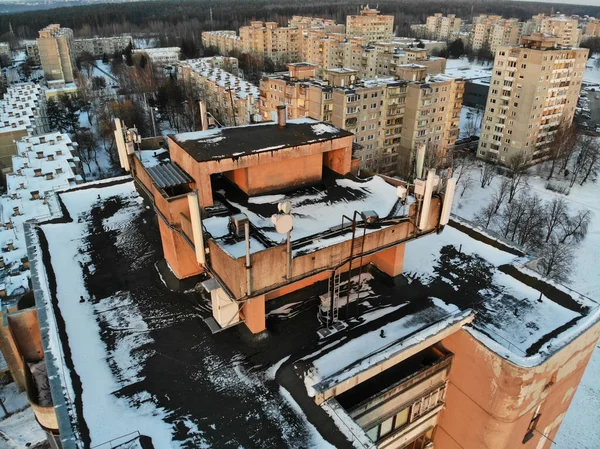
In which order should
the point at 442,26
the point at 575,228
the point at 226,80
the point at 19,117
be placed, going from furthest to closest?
the point at 442,26 → the point at 226,80 → the point at 19,117 → the point at 575,228

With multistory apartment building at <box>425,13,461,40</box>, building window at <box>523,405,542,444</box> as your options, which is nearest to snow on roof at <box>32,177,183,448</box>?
building window at <box>523,405,542,444</box>

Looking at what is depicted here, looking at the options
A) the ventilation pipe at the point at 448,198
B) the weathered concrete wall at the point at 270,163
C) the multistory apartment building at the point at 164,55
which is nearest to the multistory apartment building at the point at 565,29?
the multistory apartment building at the point at 164,55

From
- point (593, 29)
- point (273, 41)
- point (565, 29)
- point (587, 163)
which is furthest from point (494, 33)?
point (587, 163)

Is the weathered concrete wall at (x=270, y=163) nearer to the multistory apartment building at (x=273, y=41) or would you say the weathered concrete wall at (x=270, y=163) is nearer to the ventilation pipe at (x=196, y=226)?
the ventilation pipe at (x=196, y=226)

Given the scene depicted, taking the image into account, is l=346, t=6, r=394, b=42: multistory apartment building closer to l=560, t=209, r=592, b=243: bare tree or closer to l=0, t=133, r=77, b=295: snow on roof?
l=560, t=209, r=592, b=243: bare tree

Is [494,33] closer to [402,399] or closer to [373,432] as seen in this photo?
[402,399]

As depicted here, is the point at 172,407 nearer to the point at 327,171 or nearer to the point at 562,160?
the point at 327,171

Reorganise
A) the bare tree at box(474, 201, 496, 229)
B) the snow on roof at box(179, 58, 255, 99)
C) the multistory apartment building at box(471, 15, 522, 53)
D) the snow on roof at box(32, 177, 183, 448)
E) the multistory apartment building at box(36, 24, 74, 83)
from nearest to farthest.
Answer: the snow on roof at box(32, 177, 183, 448)
the bare tree at box(474, 201, 496, 229)
the snow on roof at box(179, 58, 255, 99)
the multistory apartment building at box(36, 24, 74, 83)
the multistory apartment building at box(471, 15, 522, 53)
